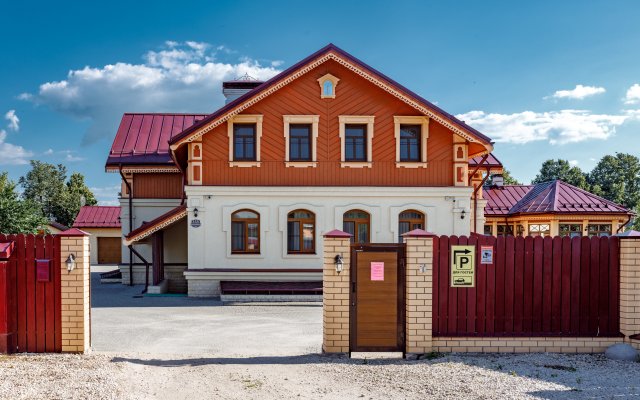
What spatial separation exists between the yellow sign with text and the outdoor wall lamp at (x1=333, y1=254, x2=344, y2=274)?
1806mm

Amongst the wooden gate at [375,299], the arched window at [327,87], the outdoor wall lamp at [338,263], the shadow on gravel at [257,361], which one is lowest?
the shadow on gravel at [257,361]

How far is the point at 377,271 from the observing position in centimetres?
800

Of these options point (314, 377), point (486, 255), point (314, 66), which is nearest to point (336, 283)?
point (314, 377)

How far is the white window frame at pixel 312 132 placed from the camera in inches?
637

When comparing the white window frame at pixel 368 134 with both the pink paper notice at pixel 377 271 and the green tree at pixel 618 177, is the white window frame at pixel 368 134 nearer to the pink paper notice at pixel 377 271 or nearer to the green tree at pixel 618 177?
the pink paper notice at pixel 377 271

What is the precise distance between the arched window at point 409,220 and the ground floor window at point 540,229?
8885 mm

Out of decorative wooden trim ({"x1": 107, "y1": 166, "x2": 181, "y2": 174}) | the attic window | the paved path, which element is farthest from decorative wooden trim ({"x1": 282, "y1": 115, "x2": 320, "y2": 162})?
decorative wooden trim ({"x1": 107, "y1": 166, "x2": 181, "y2": 174})

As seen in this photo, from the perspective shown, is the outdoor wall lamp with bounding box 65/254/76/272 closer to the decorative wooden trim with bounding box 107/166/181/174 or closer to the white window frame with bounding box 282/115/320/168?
the white window frame with bounding box 282/115/320/168

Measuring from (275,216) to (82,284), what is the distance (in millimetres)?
8627

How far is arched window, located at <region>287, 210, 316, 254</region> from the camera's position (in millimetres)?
16312

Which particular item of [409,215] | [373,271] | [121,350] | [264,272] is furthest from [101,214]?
[373,271]

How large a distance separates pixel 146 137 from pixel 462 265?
16.8 metres

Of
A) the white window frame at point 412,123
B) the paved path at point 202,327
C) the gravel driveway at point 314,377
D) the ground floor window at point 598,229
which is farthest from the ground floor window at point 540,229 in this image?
the gravel driveway at point 314,377

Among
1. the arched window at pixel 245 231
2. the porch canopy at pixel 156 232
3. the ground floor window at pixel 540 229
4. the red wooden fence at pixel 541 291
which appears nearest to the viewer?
the red wooden fence at pixel 541 291
